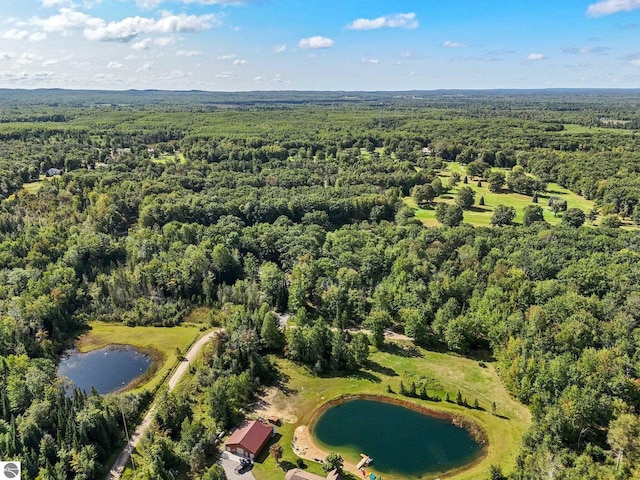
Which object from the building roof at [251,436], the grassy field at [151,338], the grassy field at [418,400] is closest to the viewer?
the building roof at [251,436]

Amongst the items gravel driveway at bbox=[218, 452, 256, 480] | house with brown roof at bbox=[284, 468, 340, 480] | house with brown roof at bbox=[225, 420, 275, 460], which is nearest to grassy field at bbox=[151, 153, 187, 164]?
house with brown roof at bbox=[225, 420, 275, 460]

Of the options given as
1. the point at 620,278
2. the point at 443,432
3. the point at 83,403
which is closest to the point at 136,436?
the point at 83,403

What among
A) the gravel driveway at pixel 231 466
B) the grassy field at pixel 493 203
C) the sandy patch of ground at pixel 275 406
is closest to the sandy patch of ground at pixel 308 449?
the sandy patch of ground at pixel 275 406

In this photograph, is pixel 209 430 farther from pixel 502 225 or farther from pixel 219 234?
pixel 502 225

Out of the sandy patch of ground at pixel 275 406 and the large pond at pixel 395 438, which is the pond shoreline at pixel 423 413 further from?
the sandy patch of ground at pixel 275 406

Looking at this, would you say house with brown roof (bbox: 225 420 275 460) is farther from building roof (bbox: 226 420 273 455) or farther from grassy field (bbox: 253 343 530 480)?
grassy field (bbox: 253 343 530 480)

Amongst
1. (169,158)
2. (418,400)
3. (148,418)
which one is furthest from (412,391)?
(169,158)
